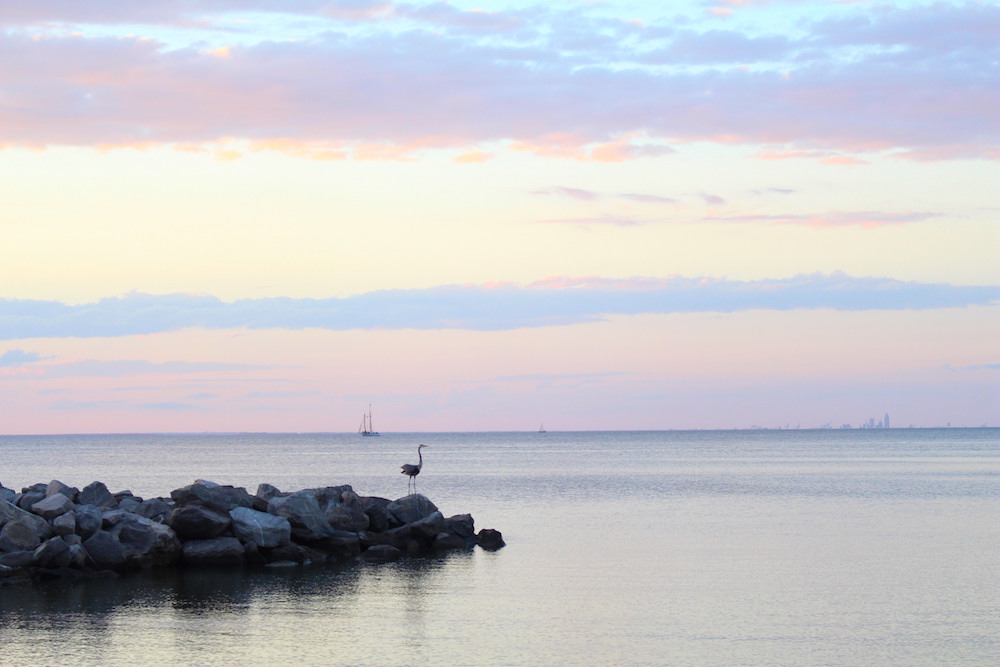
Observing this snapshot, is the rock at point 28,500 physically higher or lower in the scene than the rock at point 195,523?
higher

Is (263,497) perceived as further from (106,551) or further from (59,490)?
(106,551)

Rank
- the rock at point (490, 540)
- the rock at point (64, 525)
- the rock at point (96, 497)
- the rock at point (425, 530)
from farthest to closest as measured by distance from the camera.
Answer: the rock at point (425, 530) < the rock at point (490, 540) < the rock at point (96, 497) < the rock at point (64, 525)

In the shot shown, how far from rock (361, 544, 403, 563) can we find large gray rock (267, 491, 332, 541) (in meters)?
1.39

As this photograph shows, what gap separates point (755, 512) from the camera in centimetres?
4653

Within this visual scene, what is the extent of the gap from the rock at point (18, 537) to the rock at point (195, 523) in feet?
12.3

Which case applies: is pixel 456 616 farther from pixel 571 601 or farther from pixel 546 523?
pixel 546 523

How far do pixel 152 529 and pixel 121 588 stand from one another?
3551 mm

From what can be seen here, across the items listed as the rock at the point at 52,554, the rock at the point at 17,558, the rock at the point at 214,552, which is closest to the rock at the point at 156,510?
the rock at the point at 214,552

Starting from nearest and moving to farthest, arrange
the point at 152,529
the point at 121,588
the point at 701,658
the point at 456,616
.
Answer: the point at 701,658
the point at 456,616
the point at 121,588
the point at 152,529

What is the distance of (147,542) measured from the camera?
3092cm

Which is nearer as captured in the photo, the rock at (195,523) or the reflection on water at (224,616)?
the reflection on water at (224,616)

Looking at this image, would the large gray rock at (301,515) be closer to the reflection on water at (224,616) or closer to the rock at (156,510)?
the reflection on water at (224,616)

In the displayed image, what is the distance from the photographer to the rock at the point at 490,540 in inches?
1412

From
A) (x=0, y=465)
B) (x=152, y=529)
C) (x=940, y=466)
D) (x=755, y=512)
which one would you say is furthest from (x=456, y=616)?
(x=0, y=465)
